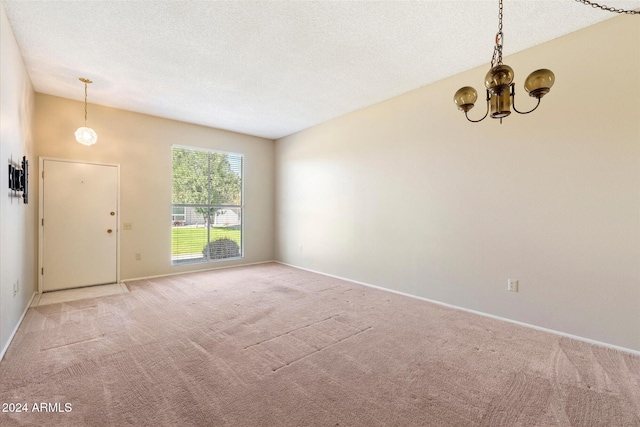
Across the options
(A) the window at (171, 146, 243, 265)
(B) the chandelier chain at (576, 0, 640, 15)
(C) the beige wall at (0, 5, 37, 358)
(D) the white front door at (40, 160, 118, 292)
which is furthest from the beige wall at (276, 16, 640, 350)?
(C) the beige wall at (0, 5, 37, 358)

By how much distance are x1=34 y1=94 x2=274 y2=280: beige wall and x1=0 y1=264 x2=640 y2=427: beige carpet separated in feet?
5.24

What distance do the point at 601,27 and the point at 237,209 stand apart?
5.99 meters

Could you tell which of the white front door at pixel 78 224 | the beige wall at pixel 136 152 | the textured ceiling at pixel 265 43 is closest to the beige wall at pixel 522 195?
the textured ceiling at pixel 265 43

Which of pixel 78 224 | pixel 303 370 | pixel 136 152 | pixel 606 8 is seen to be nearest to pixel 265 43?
pixel 606 8

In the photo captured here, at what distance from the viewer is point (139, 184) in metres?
4.95

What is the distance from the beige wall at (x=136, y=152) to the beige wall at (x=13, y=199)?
52 centimetres

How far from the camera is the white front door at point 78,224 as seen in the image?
416 cm

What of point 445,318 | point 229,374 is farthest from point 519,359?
point 229,374

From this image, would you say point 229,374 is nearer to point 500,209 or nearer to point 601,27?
point 500,209

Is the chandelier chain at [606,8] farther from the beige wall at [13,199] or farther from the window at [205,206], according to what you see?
the window at [205,206]

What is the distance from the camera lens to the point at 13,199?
9.23 ft

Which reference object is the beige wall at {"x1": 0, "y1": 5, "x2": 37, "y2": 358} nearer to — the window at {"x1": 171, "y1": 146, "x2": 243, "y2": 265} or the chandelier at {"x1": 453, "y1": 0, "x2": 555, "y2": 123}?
the window at {"x1": 171, "y1": 146, "x2": 243, "y2": 265}

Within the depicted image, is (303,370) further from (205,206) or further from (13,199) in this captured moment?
(205,206)

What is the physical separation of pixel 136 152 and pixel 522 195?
579 centimetres
